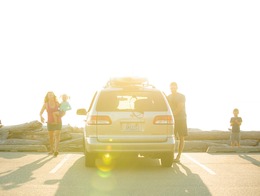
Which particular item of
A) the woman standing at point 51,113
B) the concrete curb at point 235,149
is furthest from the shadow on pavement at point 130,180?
the concrete curb at point 235,149

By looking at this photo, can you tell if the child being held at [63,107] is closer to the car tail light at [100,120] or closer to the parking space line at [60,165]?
the parking space line at [60,165]

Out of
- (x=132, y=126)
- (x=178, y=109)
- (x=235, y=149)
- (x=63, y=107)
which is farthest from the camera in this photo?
(x=235, y=149)

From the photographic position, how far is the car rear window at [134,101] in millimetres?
10883

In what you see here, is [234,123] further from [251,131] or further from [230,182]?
[230,182]

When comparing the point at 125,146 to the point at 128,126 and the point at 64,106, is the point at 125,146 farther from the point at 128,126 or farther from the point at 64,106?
the point at 64,106

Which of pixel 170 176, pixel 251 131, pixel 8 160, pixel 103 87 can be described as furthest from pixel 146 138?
pixel 251 131

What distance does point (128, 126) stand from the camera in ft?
35.1

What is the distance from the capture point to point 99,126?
1070cm

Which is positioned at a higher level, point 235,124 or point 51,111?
point 51,111

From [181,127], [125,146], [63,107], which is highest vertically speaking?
[63,107]

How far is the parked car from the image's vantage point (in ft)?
34.9

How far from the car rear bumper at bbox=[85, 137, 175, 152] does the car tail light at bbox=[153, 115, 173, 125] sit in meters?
0.42

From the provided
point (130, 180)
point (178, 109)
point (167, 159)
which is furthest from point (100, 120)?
point (178, 109)

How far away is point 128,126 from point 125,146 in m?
0.43
